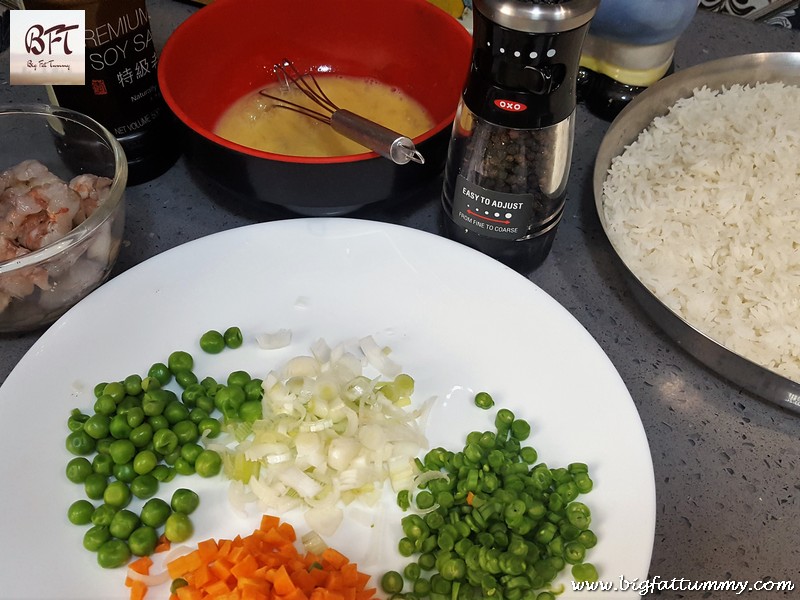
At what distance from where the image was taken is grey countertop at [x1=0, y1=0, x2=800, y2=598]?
1143 mm

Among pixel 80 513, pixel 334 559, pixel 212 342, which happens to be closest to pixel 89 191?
pixel 212 342

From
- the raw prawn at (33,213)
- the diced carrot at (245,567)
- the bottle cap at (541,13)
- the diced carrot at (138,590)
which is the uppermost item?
the bottle cap at (541,13)

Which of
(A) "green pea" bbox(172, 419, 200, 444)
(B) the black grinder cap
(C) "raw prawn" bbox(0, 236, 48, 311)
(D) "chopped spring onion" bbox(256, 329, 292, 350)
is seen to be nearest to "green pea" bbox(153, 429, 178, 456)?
(A) "green pea" bbox(172, 419, 200, 444)

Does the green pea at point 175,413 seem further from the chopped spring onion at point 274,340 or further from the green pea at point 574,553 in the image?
the green pea at point 574,553

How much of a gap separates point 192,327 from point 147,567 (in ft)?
1.45

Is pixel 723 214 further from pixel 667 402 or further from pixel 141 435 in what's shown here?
pixel 141 435

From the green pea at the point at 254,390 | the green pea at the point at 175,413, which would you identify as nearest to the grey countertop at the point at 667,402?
the green pea at the point at 175,413

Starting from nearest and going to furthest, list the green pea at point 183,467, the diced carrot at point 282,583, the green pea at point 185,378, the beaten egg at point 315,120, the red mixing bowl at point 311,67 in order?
the diced carrot at point 282,583 → the green pea at point 183,467 → the green pea at point 185,378 → the red mixing bowl at point 311,67 → the beaten egg at point 315,120

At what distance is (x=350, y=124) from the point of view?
1.39m

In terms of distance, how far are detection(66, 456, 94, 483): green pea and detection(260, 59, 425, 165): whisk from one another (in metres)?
0.71

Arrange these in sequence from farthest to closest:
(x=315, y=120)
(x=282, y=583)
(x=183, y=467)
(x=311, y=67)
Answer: (x=311, y=67)
(x=315, y=120)
(x=183, y=467)
(x=282, y=583)

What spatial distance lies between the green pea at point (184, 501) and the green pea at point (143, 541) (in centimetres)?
5

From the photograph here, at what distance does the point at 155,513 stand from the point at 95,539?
3.4 inches

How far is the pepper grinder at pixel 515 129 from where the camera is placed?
1.05 meters
